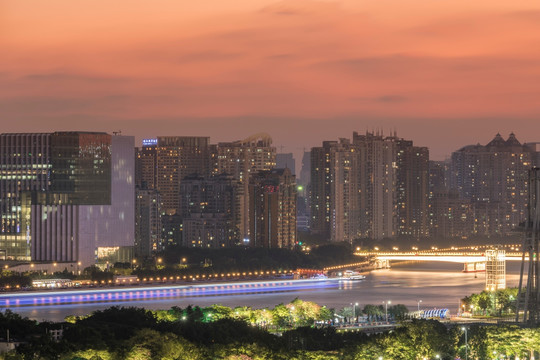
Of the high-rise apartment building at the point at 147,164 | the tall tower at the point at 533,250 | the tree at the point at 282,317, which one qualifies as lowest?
the tree at the point at 282,317

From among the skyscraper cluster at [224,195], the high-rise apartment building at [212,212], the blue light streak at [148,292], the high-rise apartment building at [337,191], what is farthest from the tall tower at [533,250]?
the high-rise apartment building at [337,191]

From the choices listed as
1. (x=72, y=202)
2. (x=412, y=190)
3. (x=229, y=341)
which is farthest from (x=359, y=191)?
(x=229, y=341)

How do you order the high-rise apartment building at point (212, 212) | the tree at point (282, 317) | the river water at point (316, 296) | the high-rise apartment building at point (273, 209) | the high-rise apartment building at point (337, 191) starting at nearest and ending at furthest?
the tree at point (282, 317) < the river water at point (316, 296) < the high-rise apartment building at point (273, 209) < the high-rise apartment building at point (212, 212) < the high-rise apartment building at point (337, 191)

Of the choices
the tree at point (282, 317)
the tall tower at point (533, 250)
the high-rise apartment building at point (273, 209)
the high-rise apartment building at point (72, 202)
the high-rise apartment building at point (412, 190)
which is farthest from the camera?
the high-rise apartment building at point (412, 190)

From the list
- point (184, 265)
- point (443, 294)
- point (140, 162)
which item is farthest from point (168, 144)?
point (443, 294)

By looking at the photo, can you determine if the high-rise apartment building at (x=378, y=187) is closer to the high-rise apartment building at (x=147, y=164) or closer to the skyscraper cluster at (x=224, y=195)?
the skyscraper cluster at (x=224, y=195)

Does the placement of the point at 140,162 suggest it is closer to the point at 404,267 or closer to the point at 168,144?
the point at 168,144

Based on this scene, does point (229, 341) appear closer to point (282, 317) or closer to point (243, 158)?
point (282, 317)

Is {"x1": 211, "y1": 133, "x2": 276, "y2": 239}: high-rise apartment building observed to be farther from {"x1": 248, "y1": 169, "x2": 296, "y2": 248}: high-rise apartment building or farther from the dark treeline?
the dark treeline
